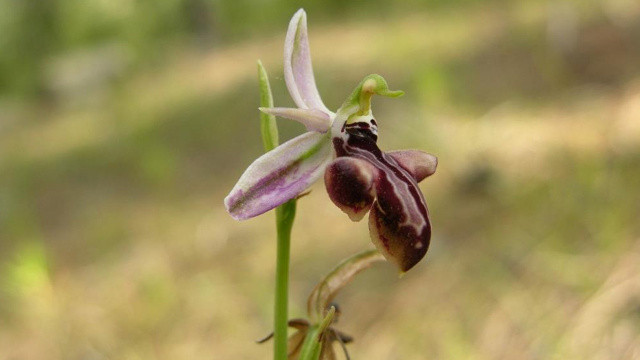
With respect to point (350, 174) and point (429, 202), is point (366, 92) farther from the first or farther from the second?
point (429, 202)

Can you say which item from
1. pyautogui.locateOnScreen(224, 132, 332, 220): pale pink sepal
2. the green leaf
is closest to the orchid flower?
pyautogui.locateOnScreen(224, 132, 332, 220): pale pink sepal

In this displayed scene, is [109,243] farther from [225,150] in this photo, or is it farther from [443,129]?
[443,129]

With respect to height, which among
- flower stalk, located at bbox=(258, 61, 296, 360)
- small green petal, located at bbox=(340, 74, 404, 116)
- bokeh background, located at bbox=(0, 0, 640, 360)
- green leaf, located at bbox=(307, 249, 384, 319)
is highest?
small green petal, located at bbox=(340, 74, 404, 116)

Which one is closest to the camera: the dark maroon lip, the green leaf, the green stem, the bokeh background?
the dark maroon lip

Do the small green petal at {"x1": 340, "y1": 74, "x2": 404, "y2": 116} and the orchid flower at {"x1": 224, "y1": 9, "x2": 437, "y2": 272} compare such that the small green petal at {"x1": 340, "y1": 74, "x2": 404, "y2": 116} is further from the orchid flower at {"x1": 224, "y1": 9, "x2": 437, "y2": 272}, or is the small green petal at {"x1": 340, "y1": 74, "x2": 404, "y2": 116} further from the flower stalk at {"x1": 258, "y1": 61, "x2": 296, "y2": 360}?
the flower stalk at {"x1": 258, "y1": 61, "x2": 296, "y2": 360}

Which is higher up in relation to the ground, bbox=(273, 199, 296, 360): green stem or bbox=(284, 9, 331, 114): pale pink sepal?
bbox=(284, 9, 331, 114): pale pink sepal

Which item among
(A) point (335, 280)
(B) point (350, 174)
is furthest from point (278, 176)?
(A) point (335, 280)

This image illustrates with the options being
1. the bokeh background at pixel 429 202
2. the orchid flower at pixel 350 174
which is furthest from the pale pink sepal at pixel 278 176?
the bokeh background at pixel 429 202

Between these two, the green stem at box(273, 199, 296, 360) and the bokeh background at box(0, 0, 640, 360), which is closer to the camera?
the green stem at box(273, 199, 296, 360)
